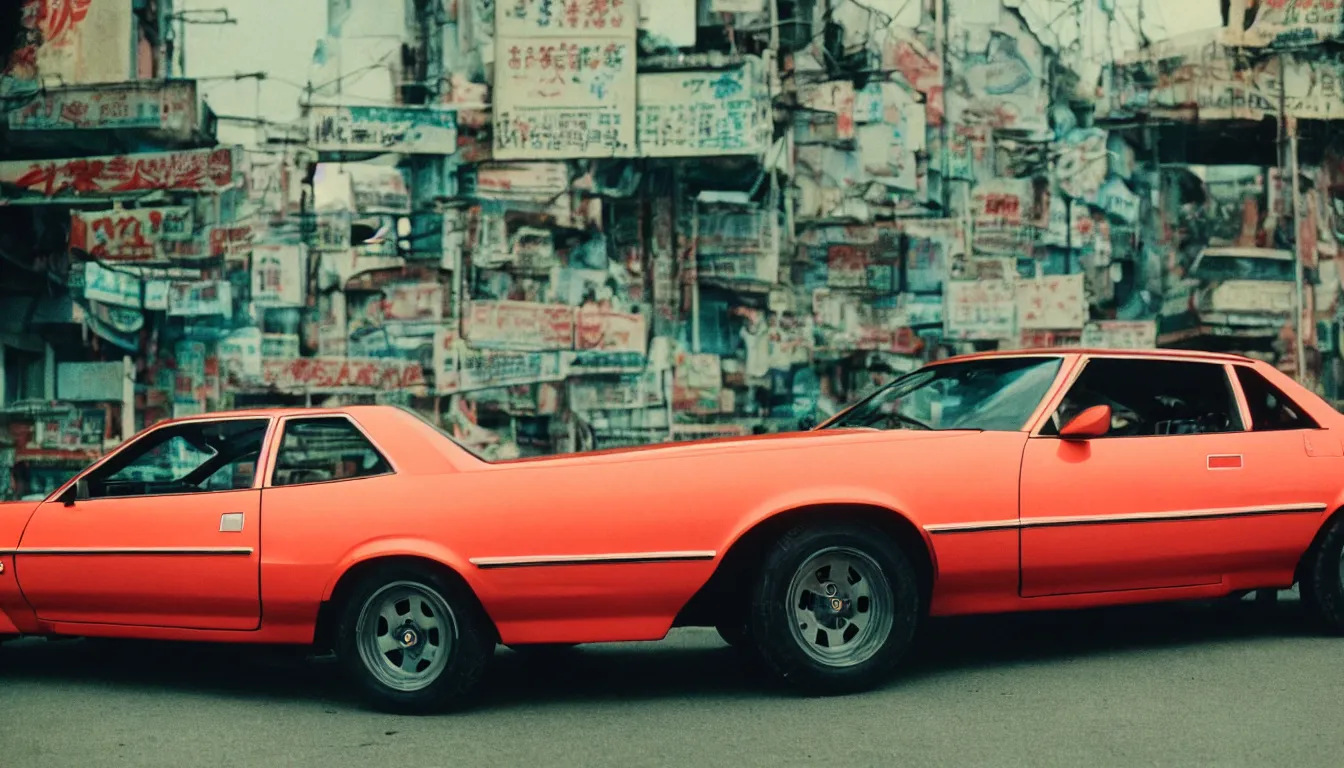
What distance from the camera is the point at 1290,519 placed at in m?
6.18

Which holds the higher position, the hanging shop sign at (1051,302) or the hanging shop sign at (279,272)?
the hanging shop sign at (279,272)

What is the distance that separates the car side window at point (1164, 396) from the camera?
6387 mm

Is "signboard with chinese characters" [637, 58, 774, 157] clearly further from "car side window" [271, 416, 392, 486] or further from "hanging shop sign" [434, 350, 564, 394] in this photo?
"car side window" [271, 416, 392, 486]

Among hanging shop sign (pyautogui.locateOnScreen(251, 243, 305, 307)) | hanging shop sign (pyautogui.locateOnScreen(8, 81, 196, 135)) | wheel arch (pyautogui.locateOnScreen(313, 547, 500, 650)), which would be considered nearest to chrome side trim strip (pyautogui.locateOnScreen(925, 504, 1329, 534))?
wheel arch (pyautogui.locateOnScreen(313, 547, 500, 650))

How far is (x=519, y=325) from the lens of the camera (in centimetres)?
1139

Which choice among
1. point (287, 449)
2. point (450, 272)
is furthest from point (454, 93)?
point (287, 449)

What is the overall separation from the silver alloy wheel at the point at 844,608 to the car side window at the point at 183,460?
2317 millimetres

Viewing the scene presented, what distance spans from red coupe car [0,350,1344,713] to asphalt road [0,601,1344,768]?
0.89 feet

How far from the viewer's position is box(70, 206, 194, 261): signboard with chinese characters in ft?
37.2

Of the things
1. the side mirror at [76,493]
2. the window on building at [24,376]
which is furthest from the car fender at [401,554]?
the window on building at [24,376]

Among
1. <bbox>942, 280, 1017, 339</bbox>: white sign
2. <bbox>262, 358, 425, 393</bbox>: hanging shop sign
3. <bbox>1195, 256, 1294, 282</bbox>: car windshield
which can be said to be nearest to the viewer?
<bbox>262, 358, 425, 393</bbox>: hanging shop sign

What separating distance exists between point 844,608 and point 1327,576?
8.05 ft

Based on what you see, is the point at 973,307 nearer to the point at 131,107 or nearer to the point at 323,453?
the point at 131,107

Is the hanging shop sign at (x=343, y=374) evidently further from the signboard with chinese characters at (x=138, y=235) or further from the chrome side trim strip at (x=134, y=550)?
the chrome side trim strip at (x=134, y=550)
